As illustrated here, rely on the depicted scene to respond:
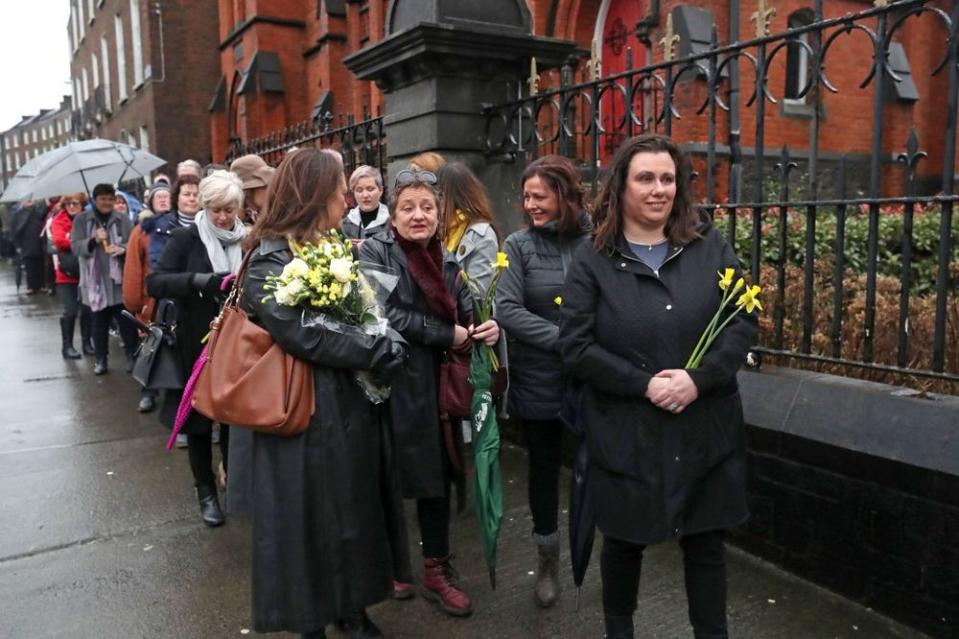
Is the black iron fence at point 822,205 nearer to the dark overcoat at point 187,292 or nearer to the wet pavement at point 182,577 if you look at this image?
the wet pavement at point 182,577

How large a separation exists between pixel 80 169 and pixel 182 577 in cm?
544

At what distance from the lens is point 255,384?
258cm

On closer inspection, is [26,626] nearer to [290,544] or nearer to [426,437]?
[290,544]

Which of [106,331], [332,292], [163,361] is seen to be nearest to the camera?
[332,292]

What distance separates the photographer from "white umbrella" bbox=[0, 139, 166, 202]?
7.39m

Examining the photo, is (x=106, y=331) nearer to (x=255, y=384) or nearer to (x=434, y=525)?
(x=434, y=525)

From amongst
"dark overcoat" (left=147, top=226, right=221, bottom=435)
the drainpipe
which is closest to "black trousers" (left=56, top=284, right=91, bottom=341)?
"dark overcoat" (left=147, top=226, right=221, bottom=435)

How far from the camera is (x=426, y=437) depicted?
3.16 m

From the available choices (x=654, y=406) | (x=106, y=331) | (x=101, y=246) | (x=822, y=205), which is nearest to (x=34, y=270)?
(x=106, y=331)

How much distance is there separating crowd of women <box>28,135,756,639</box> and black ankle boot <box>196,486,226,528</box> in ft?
4.44

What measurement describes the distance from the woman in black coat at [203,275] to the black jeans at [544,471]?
73.6 inches

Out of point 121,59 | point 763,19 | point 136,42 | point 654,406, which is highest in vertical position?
point 121,59

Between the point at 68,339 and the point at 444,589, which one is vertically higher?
the point at 68,339

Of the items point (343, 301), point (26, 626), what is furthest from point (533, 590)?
point (26, 626)
